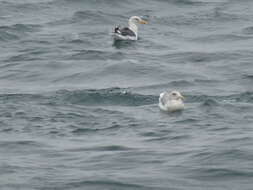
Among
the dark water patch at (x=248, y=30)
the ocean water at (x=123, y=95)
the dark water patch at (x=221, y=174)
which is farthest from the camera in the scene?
the dark water patch at (x=248, y=30)

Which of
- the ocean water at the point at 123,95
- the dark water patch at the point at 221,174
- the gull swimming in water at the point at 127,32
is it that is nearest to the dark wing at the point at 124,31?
the gull swimming in water at the point at 127,32

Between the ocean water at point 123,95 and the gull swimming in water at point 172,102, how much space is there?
21 centimetres

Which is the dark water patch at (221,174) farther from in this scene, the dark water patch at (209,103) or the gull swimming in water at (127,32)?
the gull swimming in water at (127,32)

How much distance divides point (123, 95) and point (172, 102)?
2.54 metres

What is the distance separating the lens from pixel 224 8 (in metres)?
44.7

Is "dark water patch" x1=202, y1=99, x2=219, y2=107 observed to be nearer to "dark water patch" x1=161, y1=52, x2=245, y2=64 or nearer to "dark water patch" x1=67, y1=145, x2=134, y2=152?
"dark water patch" x1=67, y1=145, x2=134, y2=152

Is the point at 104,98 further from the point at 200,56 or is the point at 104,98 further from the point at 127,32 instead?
the point at 127,32

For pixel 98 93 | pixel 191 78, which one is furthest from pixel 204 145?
pixel 191 78

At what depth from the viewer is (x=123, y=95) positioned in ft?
95.3

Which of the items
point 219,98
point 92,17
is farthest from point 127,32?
point 219,98

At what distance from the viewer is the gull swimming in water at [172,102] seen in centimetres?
2690

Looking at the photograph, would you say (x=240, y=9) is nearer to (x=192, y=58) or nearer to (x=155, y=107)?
(x=192, y=58)

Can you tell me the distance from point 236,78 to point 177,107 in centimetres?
521

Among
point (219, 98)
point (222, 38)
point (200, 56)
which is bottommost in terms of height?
point (222, 38)
